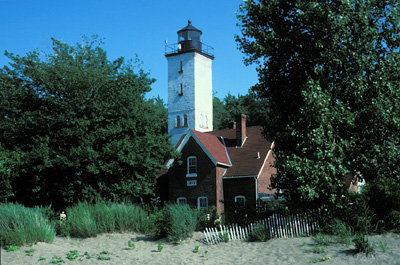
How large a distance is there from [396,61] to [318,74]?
9.91 ft

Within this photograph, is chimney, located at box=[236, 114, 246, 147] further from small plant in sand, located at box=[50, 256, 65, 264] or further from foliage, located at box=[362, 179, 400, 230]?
small plant in sand, located at box=[50, 256, 65, 264]

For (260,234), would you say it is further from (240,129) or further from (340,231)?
(240,129)

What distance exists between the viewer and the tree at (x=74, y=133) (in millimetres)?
26219

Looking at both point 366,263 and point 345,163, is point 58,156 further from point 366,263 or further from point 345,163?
point 366,263

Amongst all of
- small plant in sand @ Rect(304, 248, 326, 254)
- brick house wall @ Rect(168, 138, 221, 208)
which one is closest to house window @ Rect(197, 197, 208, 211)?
brick house wall @ Rect(168, 138, 221, 208)

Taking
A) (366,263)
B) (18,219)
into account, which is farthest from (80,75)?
(366,263)

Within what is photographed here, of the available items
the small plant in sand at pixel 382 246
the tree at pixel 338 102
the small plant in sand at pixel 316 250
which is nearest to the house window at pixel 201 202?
the tree at pixel 338 102

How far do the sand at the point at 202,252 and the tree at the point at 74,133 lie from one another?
30.5 feet

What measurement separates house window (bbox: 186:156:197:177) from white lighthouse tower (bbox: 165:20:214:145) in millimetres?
16294

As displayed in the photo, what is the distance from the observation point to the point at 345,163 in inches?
672

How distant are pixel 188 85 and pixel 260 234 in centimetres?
3828

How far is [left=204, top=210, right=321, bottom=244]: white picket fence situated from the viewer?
1653cm

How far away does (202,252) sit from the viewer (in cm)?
1533

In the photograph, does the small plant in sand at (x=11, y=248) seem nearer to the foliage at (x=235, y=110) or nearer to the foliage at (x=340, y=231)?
the foliage at (x=340, y=231)
